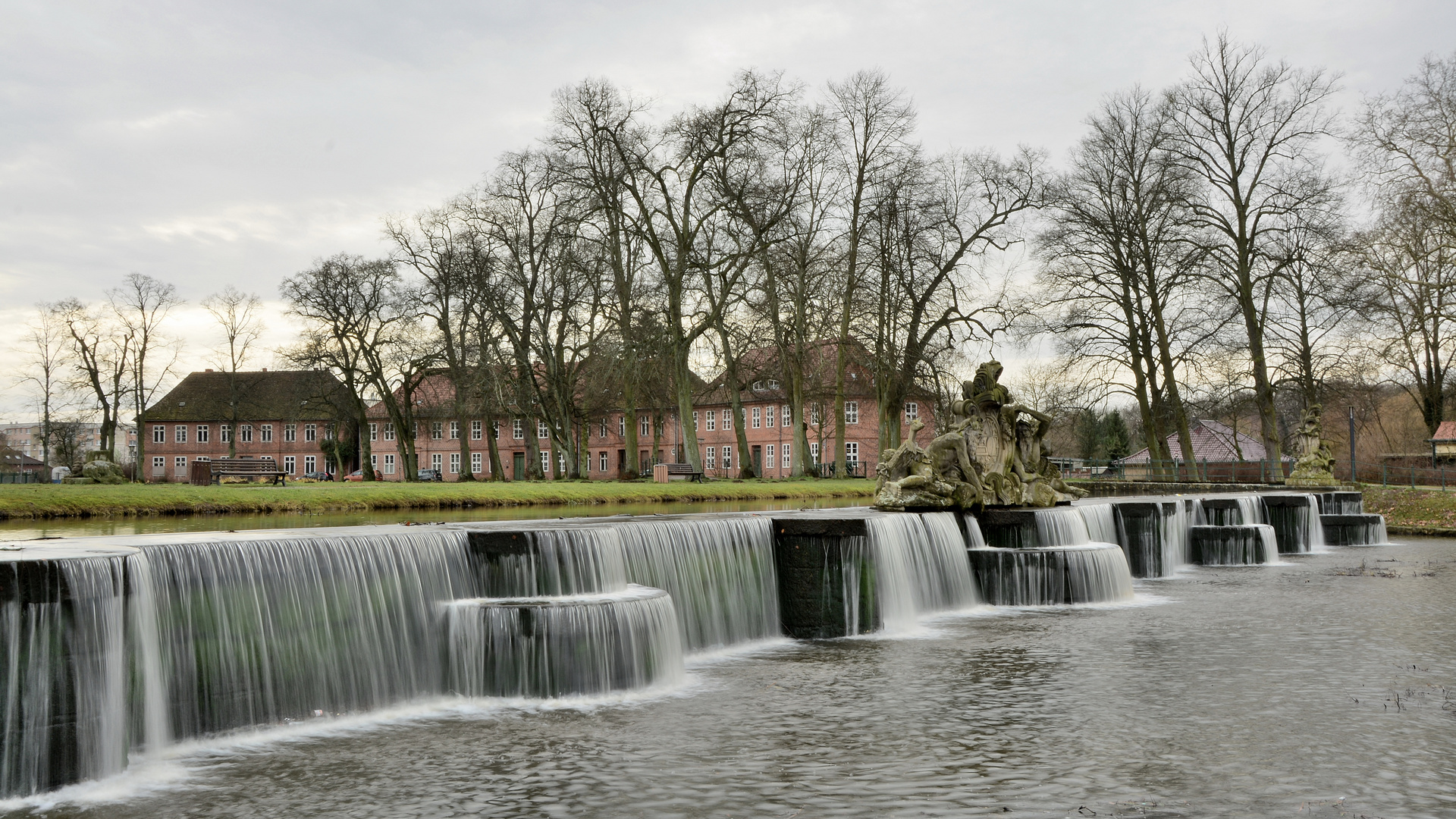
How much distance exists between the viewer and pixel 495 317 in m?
45.8

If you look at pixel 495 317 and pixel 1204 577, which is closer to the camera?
pixel 1204 577

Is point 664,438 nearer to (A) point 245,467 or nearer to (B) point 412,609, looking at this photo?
(A) point 245,467

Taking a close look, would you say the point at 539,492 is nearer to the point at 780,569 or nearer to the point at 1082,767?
the point at 780,569

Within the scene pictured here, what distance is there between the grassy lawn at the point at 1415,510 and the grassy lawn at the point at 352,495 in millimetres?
14887

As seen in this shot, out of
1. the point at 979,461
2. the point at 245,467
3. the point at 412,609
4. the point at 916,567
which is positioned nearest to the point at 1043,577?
the point at 916,567

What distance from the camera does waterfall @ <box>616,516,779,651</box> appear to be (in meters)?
12.8

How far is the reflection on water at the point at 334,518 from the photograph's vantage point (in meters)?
17.7

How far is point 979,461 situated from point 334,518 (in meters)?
12.1

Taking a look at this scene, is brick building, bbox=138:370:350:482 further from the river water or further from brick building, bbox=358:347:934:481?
the river water

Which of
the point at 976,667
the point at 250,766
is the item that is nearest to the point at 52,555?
the point at 250,766

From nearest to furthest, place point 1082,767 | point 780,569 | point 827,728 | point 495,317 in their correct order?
point 1082,767
point 827,728
point 780,569
point 495,317

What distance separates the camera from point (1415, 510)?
33.4 metres

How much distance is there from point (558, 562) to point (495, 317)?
35415 millimetres

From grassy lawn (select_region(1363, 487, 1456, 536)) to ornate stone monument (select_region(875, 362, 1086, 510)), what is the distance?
55.9ft
